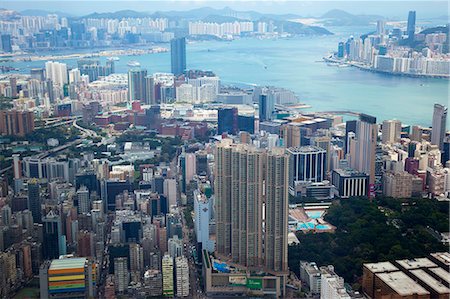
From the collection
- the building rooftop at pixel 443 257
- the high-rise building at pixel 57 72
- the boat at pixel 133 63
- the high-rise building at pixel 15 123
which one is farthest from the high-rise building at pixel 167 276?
the boat at pixel 133 63

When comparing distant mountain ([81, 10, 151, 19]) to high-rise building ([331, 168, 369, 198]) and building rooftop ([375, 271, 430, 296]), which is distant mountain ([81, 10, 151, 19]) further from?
building rooftop ([375, 271, 430, 296])

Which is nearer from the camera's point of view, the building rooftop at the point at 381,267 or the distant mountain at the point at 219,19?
the building rooftop at the point at 381,267

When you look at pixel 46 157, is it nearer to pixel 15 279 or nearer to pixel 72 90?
pixel 15 279

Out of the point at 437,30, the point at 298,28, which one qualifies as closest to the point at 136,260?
the point at 437,30

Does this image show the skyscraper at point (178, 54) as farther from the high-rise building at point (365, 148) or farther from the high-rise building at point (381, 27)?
the high-rise building at point (365, 148)

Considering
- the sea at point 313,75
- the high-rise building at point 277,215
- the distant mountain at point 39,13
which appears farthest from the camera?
the distant mountain at point 39,13
